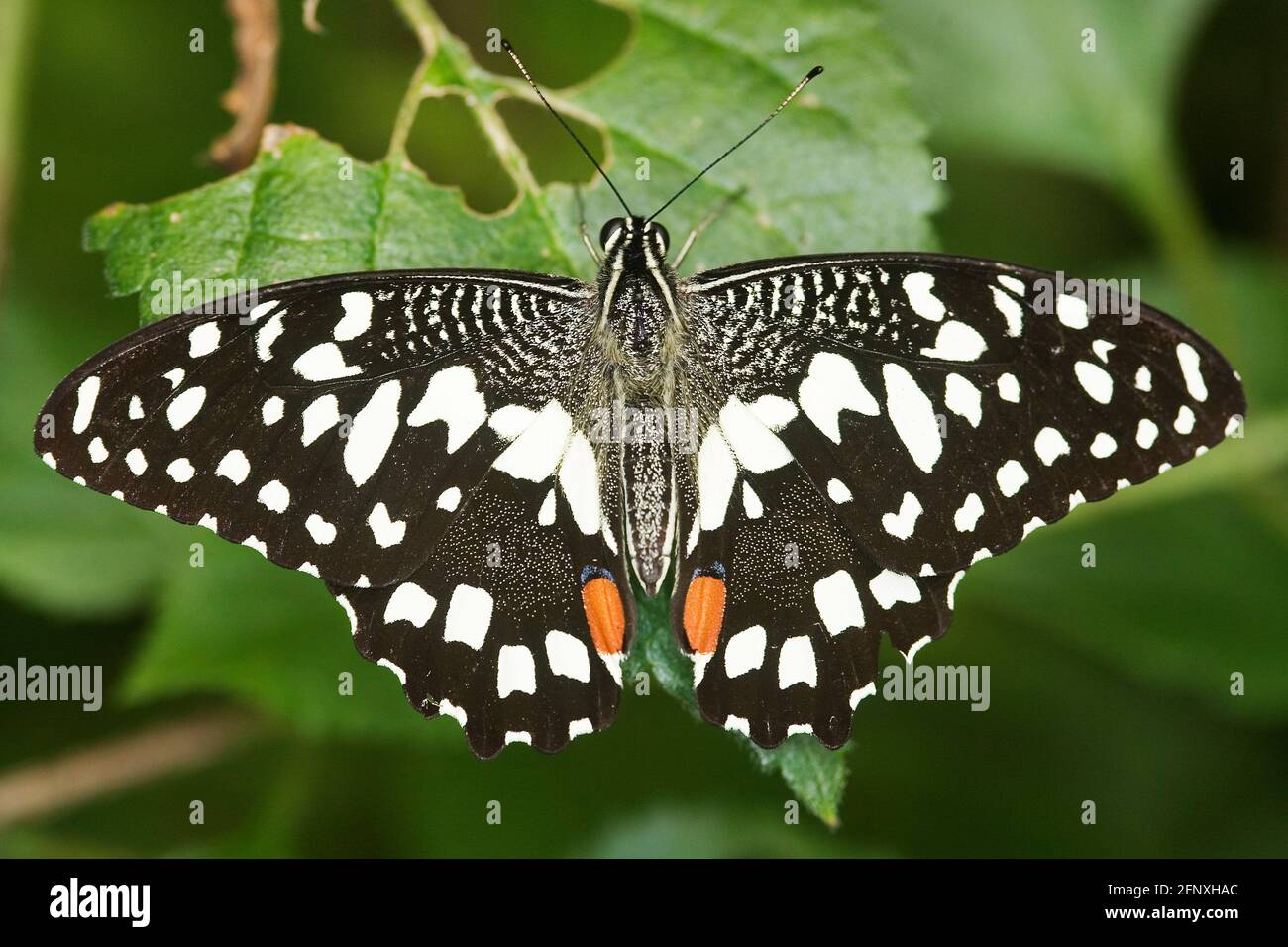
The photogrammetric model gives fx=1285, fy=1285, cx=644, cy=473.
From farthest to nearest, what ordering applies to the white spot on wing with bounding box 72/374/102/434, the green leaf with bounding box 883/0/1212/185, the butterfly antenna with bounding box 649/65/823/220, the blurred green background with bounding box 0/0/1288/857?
the green leaf with bounding box 883/0/1212/185 < the blurred green background with bounding box 0/0/1288/857 < the butterfly antenna with bounding box 649/65/823/220 < the white spot on wing with bounding box 72/374/102/434

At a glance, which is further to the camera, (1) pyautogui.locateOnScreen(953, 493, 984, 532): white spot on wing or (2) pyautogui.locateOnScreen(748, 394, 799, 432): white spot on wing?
(2) pyautogui.locateOnScreen(748, 394, 799, 432): white spot on wing

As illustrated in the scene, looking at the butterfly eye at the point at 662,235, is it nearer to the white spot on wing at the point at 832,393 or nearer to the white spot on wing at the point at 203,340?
the white spot on wing at the point at 832,393

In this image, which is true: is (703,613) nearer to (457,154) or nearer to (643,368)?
(643,368)

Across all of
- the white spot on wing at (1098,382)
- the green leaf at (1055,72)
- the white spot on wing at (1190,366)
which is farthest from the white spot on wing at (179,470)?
the green leaf at (1055,72)

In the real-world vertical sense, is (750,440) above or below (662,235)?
below

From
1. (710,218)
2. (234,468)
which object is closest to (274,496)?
(234,468)

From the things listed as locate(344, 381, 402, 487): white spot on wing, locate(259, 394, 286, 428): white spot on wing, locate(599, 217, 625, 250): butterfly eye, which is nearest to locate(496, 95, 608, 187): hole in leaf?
locate(599, 217, 625, 250): butterfly eye
